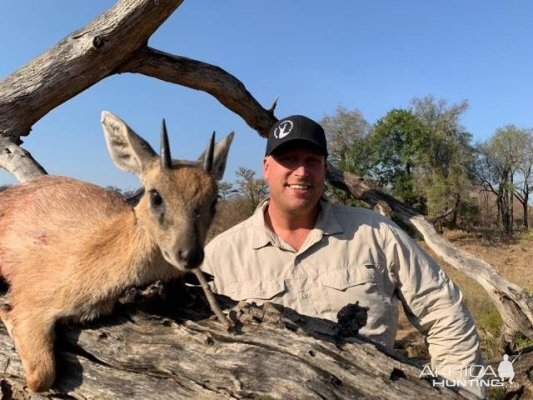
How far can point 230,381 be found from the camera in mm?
3434

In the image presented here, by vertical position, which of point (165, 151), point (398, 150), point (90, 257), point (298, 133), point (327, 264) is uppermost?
point (398, 150)

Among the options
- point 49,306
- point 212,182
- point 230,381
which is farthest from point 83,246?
point 230,381

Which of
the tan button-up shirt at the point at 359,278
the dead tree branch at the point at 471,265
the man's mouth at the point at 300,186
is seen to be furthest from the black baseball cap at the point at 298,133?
the dead tree branch at the point at 471,265

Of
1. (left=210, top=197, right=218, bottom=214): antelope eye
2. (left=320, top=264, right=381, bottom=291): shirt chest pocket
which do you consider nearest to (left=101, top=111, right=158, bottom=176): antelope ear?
(left=210, top=197, right=218, bottom=214): antelope eye

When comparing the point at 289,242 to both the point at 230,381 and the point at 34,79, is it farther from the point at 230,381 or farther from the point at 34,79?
the point at 34,79

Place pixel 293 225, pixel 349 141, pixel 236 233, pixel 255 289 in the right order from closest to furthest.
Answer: pixel 255 289 → pixel 293 225 → pixel 236 233 → pixel 349 141

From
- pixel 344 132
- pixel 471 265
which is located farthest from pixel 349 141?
pixel 471 265

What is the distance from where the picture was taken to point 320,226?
205 inches

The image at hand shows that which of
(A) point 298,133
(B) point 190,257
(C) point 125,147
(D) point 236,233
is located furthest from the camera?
(D) point 236,233

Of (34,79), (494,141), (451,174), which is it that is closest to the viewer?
(34,79)

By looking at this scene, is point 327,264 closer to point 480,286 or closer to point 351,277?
point 351,277

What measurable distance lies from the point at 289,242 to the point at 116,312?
205cm

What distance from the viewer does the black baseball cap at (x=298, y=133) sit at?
197 inches

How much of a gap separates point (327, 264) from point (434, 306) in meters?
1.06
